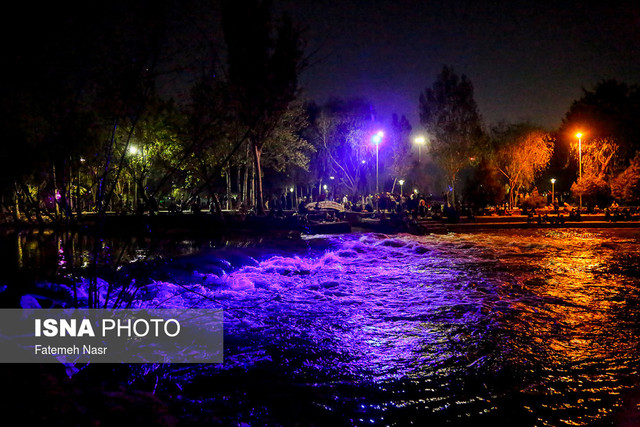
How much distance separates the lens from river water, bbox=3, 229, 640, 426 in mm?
4453

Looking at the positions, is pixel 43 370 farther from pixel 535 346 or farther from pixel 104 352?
pixel 535 346

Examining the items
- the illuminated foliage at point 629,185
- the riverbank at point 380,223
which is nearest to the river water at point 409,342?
the riverbank at point 380,223

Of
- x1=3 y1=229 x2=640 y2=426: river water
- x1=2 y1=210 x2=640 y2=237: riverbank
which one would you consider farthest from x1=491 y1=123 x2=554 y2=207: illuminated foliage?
x1=3 y1=229 x2=640 y2=426: river water

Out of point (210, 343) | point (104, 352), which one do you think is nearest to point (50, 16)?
point (104, 352)

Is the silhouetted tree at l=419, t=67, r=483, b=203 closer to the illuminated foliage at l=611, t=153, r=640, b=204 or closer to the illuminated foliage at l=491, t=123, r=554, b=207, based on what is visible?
the illuminated foliage at l=491, t=123, r=554, b=207

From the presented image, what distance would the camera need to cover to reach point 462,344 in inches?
252

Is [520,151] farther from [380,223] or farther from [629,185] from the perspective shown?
[380,223]

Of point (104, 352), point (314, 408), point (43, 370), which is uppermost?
point (43, 370)

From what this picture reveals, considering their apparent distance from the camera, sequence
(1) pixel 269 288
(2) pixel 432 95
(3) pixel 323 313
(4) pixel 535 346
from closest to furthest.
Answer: (4) pixel 535 346 < (3) pixel 323 313 < (1) pixel 269 288 < (2) pixel 432 95

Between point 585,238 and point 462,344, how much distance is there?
18347 mm

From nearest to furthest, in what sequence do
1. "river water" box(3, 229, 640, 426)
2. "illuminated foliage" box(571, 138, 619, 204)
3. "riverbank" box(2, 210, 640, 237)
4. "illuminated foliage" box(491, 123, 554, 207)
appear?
"river water" box(3, 229, 640, 426)
"riverbank" box(2, 210, 640, 237)
"illuminated foliage" box(571, 138, 619, 204)
"illuminated foliage" box(491, 123, 554, 207)

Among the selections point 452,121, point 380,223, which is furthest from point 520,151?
point 380,223

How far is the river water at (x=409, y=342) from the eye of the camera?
445 centimetres

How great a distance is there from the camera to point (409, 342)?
21.4ft
